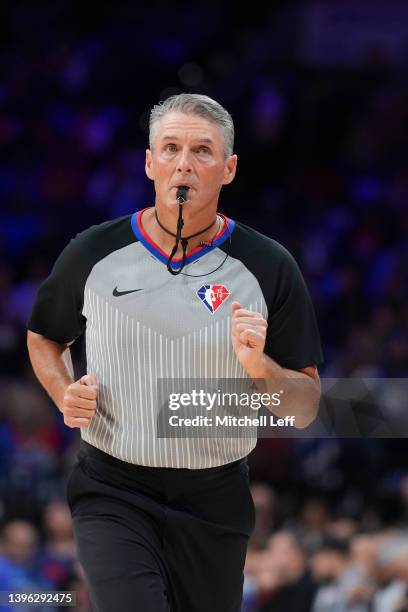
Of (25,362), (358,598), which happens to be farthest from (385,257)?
(358,598)

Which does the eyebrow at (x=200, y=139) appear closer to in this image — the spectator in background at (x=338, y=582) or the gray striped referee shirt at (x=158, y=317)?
the gray striped referee shirt at (x=158, y=317)

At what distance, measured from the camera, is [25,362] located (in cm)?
907

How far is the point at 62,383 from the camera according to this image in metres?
4.01

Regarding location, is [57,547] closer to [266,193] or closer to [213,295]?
[213,295]

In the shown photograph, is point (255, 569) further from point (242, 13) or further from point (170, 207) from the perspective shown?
point (242, 13)

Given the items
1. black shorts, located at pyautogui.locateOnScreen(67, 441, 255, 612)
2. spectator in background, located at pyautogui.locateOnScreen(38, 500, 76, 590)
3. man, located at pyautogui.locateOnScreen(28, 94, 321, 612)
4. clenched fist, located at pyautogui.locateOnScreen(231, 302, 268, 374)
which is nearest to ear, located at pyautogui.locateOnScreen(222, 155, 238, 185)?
man, located at pyautogui.locateOnScreen(28, 94, 321, 612)

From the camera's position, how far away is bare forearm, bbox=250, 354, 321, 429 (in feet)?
12.3

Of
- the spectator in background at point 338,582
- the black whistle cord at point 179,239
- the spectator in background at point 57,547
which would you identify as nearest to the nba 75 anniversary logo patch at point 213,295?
the black whistle cord at point 179,239

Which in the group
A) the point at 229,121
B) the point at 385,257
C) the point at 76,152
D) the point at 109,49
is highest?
the point at 229,121

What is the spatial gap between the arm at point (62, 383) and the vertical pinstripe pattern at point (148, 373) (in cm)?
12

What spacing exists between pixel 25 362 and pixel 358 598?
377 cm

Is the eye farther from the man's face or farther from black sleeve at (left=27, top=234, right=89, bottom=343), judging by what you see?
black sleeve at (left=27, top=234, right=89, bottom=343)

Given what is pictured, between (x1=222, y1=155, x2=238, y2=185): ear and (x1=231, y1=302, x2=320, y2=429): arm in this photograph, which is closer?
(x1=231, y1=302, x2=320, y2=429): arm

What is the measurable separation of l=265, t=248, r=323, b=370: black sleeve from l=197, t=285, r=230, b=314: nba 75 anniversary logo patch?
182 mm
